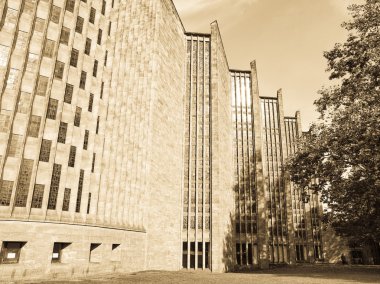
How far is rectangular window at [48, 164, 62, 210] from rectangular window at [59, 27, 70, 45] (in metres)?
10.9

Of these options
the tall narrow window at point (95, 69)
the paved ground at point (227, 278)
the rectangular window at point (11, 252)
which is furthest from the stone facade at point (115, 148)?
the paved ground at point (227, 278)

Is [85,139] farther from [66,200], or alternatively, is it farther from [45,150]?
[66,200]

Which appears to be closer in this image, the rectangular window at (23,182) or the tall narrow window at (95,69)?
the rectangular window at (23,182)

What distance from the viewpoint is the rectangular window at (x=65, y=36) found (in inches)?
1091

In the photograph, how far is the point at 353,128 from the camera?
2175 centimetres

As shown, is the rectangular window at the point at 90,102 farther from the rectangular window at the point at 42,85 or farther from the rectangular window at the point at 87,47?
the rectangular window at the point at 42,85

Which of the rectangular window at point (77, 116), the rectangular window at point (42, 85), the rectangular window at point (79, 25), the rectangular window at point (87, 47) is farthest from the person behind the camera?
the rectangular window at point (87, 47)

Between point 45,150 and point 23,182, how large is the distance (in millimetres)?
2970

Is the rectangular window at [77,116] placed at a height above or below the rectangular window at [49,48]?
below

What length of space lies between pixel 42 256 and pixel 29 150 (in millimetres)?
7778

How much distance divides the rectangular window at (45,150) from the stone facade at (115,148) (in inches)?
3.3

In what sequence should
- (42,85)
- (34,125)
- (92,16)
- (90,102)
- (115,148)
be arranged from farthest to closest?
(115,148)
(92,16)
(90,102)
(42,85)
(34,125)

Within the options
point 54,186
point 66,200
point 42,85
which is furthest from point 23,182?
point 42,85

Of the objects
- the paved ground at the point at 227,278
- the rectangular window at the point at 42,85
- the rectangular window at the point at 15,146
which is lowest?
the paved ground at the point at 227,278
